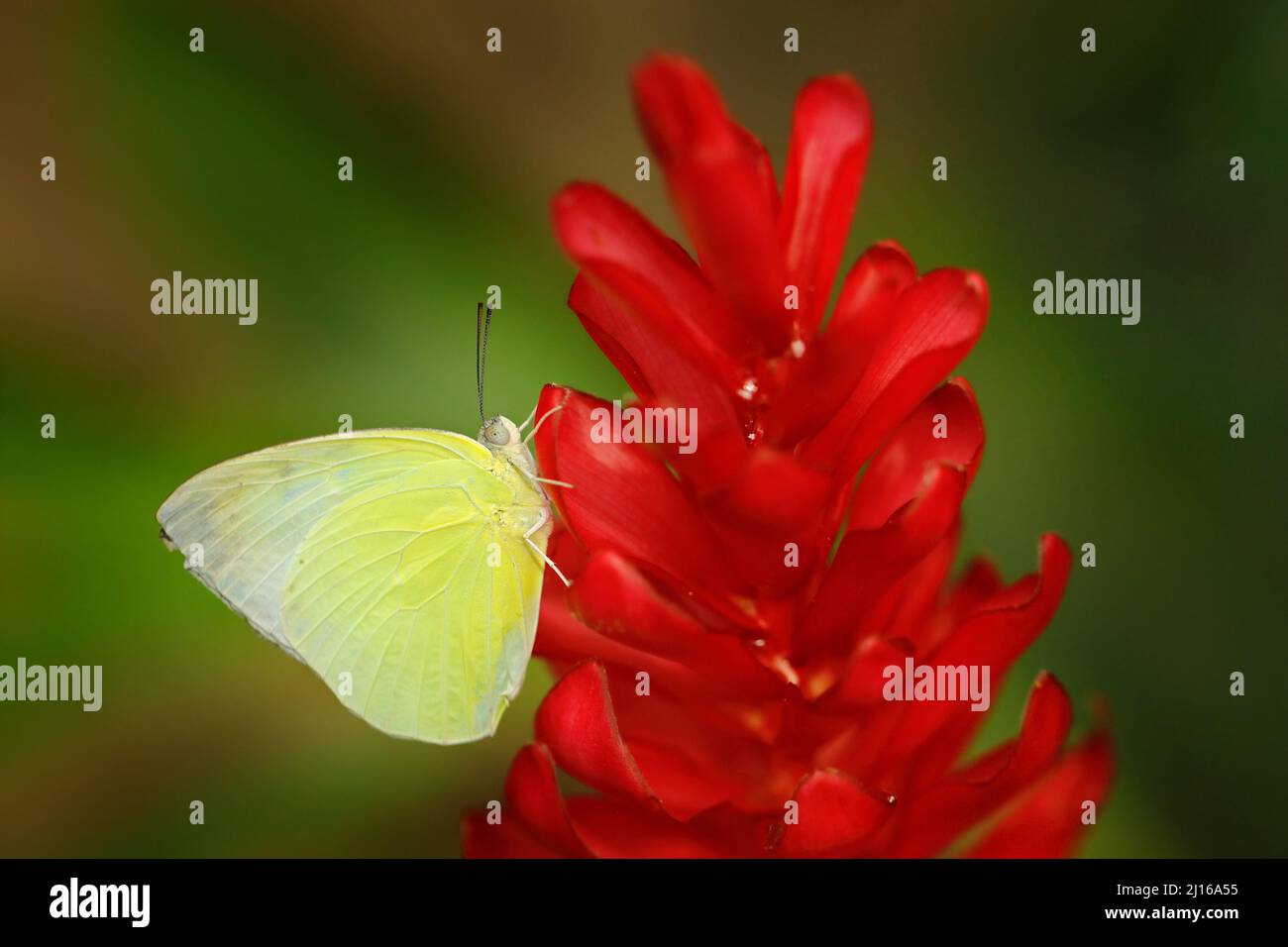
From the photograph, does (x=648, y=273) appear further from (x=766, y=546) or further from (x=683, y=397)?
(x=766, y=546)

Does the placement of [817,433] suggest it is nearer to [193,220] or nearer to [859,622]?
[859,622]

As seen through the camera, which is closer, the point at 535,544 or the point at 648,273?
the point at 648,273

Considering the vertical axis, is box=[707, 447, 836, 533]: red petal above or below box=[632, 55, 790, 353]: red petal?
below

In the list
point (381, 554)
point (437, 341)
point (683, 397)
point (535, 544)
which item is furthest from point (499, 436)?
point (437, 341)

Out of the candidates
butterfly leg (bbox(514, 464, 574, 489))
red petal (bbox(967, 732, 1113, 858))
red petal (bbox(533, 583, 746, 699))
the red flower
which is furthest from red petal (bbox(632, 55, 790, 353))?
red petal (bbox(967, 732, 1113, 858))

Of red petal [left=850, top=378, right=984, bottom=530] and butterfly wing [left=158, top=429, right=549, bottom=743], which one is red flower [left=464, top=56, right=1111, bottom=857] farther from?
butterfly wing [left=158, top=429, right=549, bottom=743]

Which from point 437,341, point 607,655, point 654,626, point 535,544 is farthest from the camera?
point 437,341

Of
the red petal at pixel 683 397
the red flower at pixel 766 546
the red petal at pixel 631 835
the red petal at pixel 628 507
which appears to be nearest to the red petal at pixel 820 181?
the red flower at pixel 766 546

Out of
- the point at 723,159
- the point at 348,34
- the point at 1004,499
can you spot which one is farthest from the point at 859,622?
the point at 348,34
